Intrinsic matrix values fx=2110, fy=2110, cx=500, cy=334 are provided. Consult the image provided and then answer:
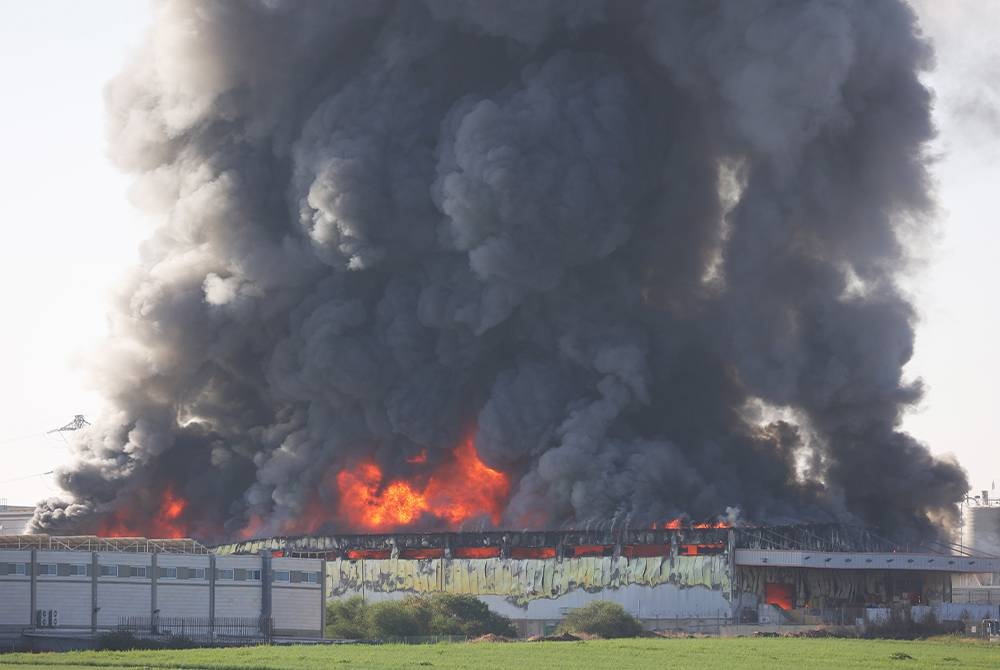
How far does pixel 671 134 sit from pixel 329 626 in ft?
124

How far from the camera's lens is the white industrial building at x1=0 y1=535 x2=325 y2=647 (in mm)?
87438

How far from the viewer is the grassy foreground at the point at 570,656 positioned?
2872 inches

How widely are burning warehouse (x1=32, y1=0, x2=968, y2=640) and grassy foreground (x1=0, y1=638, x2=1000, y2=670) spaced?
17.7 meters

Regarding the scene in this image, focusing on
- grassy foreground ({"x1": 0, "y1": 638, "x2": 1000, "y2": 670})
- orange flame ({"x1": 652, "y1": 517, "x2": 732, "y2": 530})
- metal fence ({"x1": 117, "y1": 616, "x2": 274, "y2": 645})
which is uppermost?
orange flame ({"x1": 652, "y1": 517, "x2": 732, "y2": 530})

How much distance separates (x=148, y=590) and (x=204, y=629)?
3.03 meters

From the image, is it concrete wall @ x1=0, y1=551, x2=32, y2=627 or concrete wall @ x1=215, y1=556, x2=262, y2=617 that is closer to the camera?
concrete wall @ x1=0, y1=551, x2=32, y2=627

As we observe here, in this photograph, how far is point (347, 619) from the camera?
9794 cm

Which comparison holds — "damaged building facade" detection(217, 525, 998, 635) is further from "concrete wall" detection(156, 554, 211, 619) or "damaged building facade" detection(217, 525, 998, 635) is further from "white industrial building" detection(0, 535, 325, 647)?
"concrete wall" detection(156, 554, 211, 619)

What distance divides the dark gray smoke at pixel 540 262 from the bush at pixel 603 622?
429 inches

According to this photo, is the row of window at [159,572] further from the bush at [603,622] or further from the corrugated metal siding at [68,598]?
the bush at [603,622]

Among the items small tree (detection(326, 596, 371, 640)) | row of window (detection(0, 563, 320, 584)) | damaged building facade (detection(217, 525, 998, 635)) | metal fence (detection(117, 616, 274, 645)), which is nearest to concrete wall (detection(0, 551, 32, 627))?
row of window (detection(0, 563, 320, 584))

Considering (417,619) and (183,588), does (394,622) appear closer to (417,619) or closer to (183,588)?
(417,619)

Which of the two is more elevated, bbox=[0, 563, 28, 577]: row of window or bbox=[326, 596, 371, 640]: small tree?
bbox=[0, 563, 28, 577]: row of window

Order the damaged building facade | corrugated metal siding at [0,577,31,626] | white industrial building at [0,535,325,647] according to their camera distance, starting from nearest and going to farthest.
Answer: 1. corrugated metal siding at [0,577,31,626]
2. white industrial building at [0,535,325,647]
3. the damaged building facade
